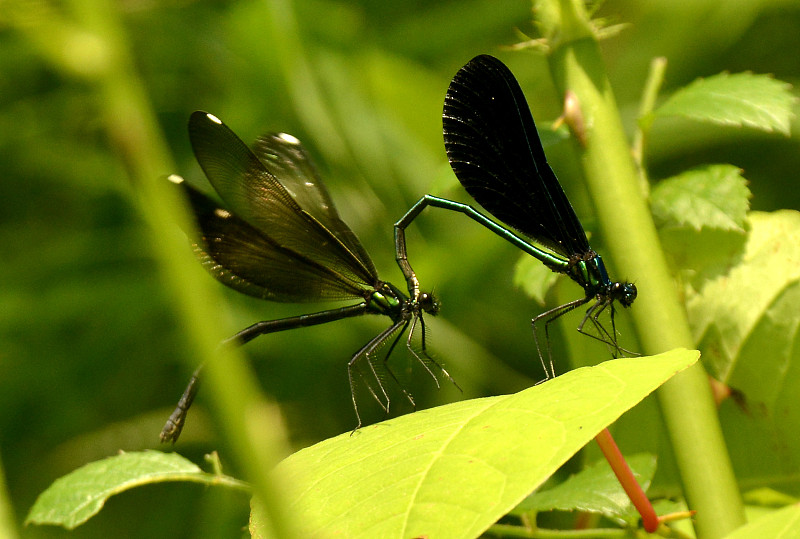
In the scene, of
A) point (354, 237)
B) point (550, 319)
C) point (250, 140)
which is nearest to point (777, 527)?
point (550, 319)

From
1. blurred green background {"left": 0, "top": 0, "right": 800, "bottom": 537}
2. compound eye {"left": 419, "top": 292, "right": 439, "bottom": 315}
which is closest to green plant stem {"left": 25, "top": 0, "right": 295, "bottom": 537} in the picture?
compound eye {"left": 419, "top": 292, "right": 439, "bottom": 315}

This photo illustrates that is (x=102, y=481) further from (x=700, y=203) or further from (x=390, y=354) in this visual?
(x=700, y=203)

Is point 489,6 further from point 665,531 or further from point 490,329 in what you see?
point 665,531

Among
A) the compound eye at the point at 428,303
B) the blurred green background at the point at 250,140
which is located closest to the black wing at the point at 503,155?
the compound eye at the point at 428,303

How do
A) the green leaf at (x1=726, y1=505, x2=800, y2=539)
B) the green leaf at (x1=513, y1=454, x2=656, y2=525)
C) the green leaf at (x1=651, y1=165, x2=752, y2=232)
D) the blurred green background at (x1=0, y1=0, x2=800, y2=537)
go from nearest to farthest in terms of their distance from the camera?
the green leaf at (x1=726, y1=505, x2=800, y2=539) < the green leaf at (x1=513, y1=454, x2=656, y2=525) < the green leaf at (x1=651, y1=165, x2=752, y2=232) < the blurred green background at (x1=0, y1=0, x2=800, y2=537)

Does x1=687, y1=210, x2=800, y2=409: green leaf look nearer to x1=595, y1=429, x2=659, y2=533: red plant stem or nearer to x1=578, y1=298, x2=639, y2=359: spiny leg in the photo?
Result: x1=578, y1=298, x2=639, y2=359: spiny leg

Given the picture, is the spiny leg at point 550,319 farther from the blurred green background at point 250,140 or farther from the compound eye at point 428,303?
the blurred green background at point 250,140

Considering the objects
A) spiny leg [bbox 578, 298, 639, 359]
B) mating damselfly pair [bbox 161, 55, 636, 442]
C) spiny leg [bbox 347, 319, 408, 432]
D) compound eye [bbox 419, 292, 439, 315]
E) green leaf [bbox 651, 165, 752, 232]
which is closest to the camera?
green leaf [bbox 651, 165, 752, 232]

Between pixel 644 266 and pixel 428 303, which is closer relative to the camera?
pixel 644 266
